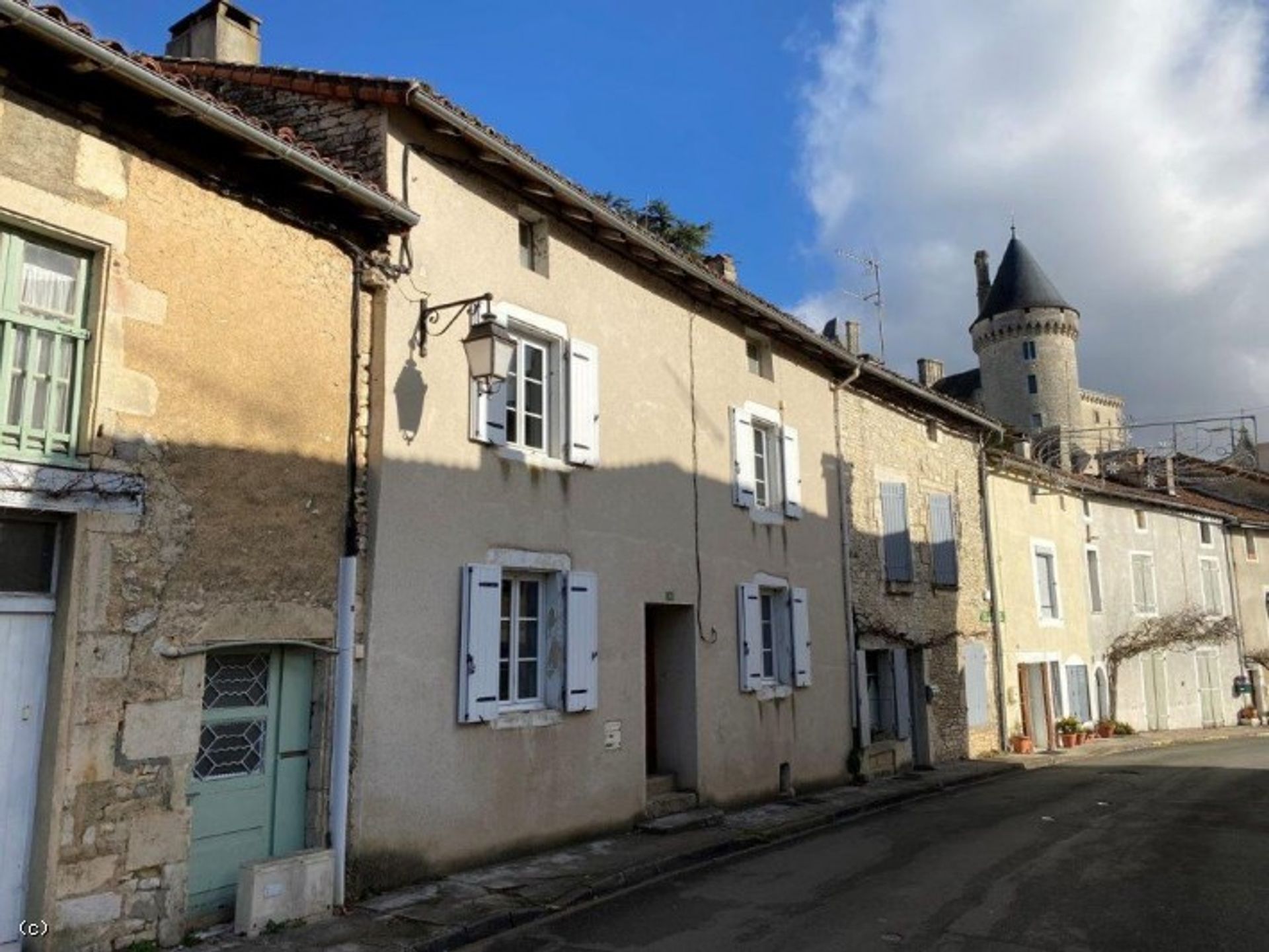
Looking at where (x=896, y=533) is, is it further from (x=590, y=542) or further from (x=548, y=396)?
(x=548, y=396)

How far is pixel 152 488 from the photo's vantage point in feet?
18.7

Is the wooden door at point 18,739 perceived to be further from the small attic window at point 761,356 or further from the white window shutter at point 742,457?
the small attic window at point 761,356

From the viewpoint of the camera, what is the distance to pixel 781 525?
12.1 meters

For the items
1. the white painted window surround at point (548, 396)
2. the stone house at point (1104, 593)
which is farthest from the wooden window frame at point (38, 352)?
the stone house at point (1104, 593)

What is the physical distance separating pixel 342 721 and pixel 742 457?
6.21 meters

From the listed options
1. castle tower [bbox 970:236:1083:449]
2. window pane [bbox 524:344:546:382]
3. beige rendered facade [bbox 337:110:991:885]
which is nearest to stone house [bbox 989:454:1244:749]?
beige rendered facade [bbox 337:110:991:885]

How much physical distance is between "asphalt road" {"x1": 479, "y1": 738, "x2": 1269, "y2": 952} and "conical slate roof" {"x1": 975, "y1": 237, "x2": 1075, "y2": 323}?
4220 cm

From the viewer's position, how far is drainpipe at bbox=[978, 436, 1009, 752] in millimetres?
16938

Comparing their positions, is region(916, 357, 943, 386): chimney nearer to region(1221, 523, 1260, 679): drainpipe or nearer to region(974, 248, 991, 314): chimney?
region(1221, 523, 1260, 679): drainpipe

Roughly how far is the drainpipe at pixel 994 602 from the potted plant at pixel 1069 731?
2.33m

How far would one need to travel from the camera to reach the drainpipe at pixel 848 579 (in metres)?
13.0

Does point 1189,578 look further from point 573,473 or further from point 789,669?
point 573,473

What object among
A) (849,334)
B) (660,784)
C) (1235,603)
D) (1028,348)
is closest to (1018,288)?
(1028,348)

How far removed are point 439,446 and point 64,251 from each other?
2872mm
